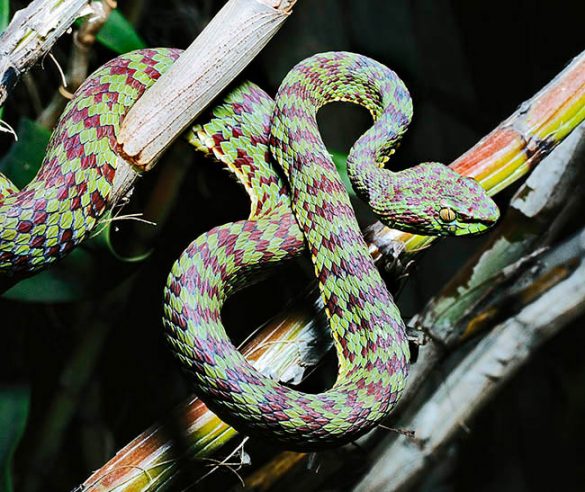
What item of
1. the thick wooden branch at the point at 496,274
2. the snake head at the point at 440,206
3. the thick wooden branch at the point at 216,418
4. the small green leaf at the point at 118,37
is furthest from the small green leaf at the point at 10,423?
the snake head at the point at 440,206

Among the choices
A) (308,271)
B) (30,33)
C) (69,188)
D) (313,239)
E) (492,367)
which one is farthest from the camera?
(308,271)

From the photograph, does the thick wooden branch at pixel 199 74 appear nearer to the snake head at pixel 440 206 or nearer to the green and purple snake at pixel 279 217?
the green and purple snake at pixel 279 217

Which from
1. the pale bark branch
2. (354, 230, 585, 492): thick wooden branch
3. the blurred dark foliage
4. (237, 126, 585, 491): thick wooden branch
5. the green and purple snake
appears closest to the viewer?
the pale bark branch

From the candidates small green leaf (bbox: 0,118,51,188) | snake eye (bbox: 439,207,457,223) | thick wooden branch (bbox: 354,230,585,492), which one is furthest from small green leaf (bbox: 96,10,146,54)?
thick wooden branch (bbox: 354,230,585,492)

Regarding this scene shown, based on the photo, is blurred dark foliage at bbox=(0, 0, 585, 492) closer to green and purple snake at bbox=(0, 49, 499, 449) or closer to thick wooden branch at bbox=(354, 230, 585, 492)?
thick wooden branch at bbox=(354, 230, 585, 492)

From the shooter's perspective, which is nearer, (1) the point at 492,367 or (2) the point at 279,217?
(2) the point at 279,217

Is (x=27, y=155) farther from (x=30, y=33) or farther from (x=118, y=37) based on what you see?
(x=30, y=33)

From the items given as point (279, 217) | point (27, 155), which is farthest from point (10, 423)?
point (279, 217)
